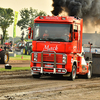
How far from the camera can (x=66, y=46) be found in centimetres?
1451

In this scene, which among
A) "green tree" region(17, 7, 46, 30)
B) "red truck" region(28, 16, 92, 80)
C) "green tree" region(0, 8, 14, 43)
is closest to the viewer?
"red truck" region(28, 16, 92, 80)

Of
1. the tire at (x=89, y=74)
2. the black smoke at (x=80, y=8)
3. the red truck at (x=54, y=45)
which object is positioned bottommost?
the tire at (x=89, y=74)

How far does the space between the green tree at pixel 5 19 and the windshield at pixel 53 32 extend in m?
57.8

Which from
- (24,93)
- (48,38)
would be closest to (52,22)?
(48,38)

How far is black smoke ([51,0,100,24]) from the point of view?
23.1 metres

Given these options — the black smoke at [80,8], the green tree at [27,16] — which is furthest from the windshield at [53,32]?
the green tree at [27,16]

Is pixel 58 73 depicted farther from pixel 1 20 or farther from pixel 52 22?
pixel 1 20

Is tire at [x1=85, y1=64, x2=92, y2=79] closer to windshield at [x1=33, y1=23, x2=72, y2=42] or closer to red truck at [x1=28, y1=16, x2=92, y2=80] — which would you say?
red truck at [x1=28, y1=16, x2=92, y2=80]

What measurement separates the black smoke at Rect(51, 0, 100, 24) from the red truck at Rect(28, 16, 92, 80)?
26.8ft

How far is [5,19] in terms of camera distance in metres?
75.8

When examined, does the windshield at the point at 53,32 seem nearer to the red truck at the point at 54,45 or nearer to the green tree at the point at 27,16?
the red truck at the point at 54,45

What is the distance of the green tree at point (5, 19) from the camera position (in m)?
74.1

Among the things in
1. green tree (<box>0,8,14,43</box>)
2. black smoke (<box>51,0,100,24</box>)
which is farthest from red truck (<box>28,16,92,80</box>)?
green tree (<box>0,8,14,43</box>)

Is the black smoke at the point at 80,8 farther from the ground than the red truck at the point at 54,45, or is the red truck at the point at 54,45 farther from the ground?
the black smoke at the point at 80,8
